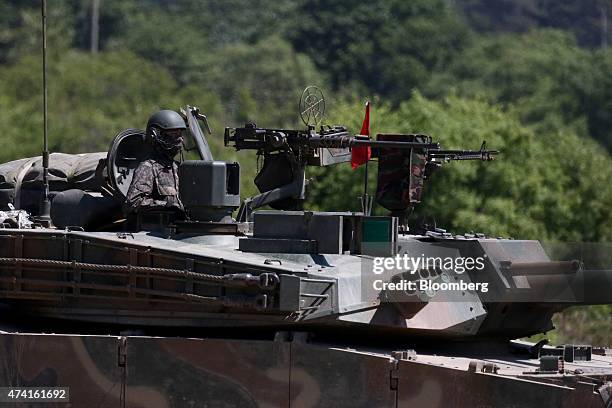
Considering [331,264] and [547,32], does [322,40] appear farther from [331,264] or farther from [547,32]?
[331,264]

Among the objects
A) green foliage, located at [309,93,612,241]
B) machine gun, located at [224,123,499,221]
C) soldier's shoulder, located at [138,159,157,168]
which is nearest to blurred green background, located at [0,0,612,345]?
green foliage, located at [309,93,612,241]

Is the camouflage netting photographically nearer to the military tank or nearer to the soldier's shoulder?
the military tank

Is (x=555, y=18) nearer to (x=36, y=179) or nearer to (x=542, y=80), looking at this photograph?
(x=542, y=80)

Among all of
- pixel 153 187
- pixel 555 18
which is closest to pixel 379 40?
pixel 555 18

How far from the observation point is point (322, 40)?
304ft

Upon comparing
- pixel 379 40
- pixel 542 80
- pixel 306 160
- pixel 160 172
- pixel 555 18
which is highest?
pixel 555 18

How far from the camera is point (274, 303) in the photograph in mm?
18281

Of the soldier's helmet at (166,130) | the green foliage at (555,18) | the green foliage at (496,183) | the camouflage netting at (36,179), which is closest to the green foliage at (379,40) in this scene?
the green foliage at (555,18)

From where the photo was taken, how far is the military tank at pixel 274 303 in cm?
1822

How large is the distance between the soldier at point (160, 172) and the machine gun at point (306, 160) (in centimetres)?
66

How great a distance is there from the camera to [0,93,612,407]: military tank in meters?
18.2

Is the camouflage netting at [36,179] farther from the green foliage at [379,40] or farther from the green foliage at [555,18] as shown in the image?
the green foliage at [555,18]

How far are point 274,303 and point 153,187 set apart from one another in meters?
2.75

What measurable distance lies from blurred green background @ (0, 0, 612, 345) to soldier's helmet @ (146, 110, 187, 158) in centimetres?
1553
